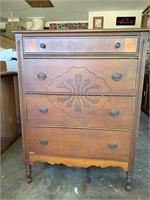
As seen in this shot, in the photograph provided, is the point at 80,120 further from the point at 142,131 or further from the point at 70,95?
the point at 142,131

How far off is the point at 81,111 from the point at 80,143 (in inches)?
9.6

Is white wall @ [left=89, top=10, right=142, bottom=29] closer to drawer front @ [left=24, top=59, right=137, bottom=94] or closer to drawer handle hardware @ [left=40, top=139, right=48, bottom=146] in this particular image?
drawer front @ [left=24, top=59, right=137, bottom=94]

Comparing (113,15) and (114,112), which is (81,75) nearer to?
(114,112)

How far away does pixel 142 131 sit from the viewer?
2.30 metres

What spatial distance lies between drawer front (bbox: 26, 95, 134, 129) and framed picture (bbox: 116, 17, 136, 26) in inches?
179

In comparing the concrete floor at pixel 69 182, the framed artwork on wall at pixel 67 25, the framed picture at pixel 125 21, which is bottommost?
the concrete floor at pixel 69 182

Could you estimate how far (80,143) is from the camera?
117 centimetres

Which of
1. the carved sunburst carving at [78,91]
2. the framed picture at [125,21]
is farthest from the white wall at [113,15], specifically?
the carved sunburst carving at [78,91]

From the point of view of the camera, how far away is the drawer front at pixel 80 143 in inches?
44.8

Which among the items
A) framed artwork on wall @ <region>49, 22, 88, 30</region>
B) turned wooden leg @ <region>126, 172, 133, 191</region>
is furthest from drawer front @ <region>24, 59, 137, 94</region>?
framed artwork on wall @ <region>49, 22, 88, 30</region>

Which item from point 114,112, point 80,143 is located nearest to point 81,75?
point 114,112

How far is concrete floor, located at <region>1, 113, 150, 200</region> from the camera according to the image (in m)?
1.18

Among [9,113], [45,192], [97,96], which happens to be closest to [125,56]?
[97,96]

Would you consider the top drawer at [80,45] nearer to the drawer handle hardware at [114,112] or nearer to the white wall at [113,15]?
the drawer handle hardware at [114,112]
